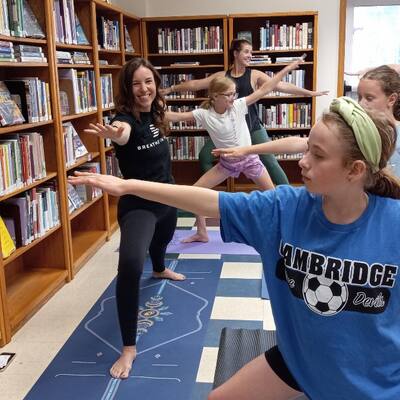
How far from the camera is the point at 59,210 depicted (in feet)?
11.2

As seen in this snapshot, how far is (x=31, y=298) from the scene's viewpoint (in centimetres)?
310

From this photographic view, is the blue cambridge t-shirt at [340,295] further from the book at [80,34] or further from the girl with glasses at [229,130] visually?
the book at [80,34]

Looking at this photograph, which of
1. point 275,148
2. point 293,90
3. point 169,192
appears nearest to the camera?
point 169,192

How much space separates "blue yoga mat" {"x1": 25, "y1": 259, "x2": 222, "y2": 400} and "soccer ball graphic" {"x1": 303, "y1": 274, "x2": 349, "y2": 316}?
1125 mm

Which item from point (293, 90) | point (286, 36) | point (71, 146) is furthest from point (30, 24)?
point (286, 36)

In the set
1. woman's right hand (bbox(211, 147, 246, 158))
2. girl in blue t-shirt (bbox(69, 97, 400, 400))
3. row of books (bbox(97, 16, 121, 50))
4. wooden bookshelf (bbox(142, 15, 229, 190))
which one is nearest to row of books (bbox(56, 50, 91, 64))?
row of books (bbox(97, 16, 121, 50))

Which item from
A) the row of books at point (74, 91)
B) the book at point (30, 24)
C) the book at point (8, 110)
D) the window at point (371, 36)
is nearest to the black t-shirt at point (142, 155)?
the book at point (8, 110)

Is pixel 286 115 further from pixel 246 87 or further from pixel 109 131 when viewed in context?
pixel 109 131

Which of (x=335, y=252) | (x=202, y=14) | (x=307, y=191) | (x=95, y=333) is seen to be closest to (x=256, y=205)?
(x=307, y=191)

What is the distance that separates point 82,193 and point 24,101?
1164 millimetres

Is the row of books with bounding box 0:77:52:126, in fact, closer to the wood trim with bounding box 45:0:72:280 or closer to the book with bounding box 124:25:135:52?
the wood trim with bounding box 45:0:72:280

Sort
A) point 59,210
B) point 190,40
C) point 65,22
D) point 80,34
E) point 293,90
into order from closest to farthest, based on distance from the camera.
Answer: point 59,210
point 65,22
point 80,34
point 293,90
point 190,40

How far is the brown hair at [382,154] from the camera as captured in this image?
1.23 m

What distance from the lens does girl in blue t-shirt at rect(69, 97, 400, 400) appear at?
1233 mm
